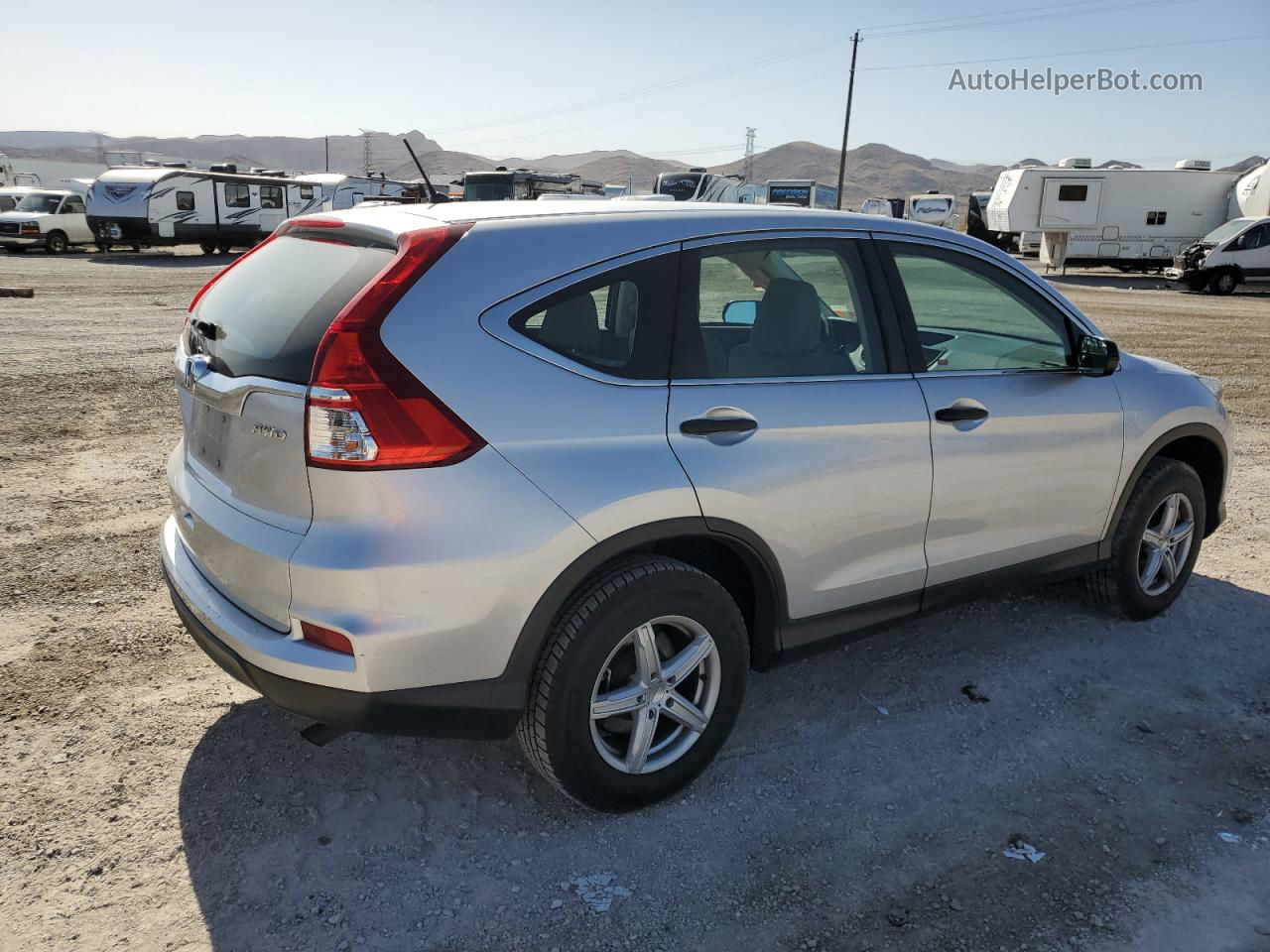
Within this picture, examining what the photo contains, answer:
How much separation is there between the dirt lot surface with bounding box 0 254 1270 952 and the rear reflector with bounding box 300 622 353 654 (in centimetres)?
71

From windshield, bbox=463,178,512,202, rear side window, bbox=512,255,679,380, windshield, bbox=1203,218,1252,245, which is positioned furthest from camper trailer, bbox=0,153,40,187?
rear side window, bbox=512,255,679,380

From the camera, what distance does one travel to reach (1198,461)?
459 cm

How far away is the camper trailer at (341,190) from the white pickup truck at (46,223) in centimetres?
621

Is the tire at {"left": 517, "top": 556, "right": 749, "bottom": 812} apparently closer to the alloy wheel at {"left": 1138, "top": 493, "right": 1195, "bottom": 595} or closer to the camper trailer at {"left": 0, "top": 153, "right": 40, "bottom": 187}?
the alloy wheel at {"left": 1138, "top": 493, "right": 1195, "bottom": 595}

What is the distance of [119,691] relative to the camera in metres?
3.54

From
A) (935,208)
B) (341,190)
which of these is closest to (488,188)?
(341,190)

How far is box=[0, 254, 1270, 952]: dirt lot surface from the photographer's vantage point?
2.53 metres

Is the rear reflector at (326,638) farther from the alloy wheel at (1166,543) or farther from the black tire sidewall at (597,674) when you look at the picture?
the alloy wheel at (1166,543)

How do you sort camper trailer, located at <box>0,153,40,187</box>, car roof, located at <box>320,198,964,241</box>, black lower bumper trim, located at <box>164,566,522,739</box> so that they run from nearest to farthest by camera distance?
black lower bumper trim, located at <box>164,566,522,739</box>, car roof, located at <box>320,198,964,241</box>, camper trailer, located at <box>0,153,40,187</box>

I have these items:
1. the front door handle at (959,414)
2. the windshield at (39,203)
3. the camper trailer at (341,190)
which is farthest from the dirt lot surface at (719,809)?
the camper trailer at (341,190)

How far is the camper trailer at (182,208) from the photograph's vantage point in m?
26.3

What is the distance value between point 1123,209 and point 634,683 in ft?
98.8

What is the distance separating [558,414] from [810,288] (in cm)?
123

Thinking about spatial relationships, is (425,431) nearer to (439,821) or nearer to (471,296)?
(471,296)
